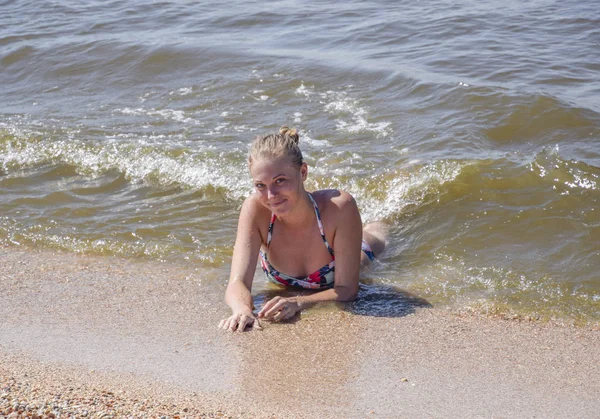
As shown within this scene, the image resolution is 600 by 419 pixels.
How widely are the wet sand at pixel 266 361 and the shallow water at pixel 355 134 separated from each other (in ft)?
1.46

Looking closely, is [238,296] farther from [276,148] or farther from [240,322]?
[276,148]

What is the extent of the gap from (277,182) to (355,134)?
3675 millimetres

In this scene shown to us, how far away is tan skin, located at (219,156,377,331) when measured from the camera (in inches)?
191

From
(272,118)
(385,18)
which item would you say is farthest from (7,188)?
(385,18)

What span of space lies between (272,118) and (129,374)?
5474 millimetres

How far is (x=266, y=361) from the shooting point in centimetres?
427

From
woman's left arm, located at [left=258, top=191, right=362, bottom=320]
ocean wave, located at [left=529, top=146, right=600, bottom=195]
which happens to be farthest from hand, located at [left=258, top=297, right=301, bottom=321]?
ocean wave, located at [left=529, top=146, right=600, bottom=195]

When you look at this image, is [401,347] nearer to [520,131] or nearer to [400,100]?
[520,131]

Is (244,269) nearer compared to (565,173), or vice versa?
(244,269)

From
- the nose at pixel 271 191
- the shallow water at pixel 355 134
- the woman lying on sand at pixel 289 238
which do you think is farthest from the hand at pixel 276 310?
the nose at pixel 271 191

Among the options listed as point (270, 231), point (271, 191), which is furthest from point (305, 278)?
point (271, 191)

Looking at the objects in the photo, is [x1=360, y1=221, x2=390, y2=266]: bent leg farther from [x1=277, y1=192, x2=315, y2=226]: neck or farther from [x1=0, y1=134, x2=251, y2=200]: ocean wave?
[x1=0, y1=134, x2=251, y2=200]: ocean wave

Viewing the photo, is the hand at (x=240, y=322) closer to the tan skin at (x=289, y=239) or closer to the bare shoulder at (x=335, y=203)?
the tan skin at (x=289, y=239)

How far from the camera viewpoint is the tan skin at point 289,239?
4844mm
